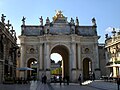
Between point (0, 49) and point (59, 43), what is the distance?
1861cm

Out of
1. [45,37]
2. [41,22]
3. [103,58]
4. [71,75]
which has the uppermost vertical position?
[41,22]

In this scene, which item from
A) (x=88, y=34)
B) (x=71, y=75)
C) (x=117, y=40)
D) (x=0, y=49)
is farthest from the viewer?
(x=88, y=34)

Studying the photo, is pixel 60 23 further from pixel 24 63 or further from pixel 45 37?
pixel 24 63

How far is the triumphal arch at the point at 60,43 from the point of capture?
159ft

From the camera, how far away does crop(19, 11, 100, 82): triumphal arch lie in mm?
48406

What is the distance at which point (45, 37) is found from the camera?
48.5 m

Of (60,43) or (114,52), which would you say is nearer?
(114,52)

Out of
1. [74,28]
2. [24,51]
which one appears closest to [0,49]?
[24,51]

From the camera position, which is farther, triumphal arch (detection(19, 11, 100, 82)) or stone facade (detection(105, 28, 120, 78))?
triumphal arch (detection(19, 11, 100, 82))

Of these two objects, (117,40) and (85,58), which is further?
(85,58)

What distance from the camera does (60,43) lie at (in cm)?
4884

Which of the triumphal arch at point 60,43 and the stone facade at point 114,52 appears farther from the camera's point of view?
the triumphal arch at point 60,43

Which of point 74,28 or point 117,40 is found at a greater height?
point 74,28

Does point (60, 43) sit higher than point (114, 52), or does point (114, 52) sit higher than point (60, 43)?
point (60, 43)
